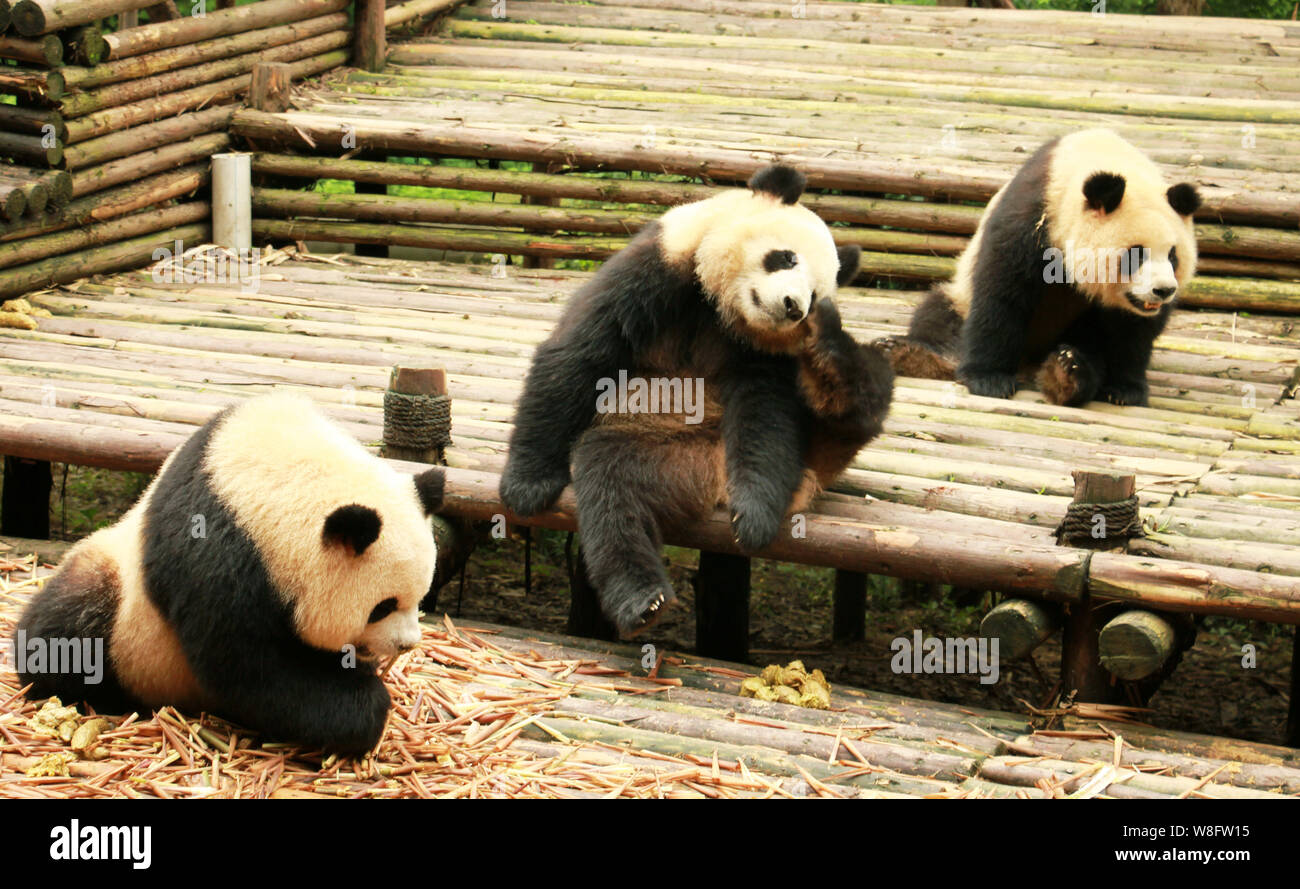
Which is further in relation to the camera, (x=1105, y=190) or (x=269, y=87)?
(x=269, y=87)

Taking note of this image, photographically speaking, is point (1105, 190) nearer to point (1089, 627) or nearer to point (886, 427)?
point (886, 427)

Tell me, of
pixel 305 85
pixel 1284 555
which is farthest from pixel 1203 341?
pixel 305 85

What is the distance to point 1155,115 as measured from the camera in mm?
9141

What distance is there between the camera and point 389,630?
3.48 metres

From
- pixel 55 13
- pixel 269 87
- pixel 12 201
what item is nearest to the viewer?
pixel 12 201

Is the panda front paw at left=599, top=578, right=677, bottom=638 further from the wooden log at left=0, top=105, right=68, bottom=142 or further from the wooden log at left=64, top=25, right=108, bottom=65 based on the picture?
the wooden log at left=64, top=25, right=108, bottom=65

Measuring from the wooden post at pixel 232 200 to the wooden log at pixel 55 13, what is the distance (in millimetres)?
1310

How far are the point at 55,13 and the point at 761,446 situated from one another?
5136 millimetres

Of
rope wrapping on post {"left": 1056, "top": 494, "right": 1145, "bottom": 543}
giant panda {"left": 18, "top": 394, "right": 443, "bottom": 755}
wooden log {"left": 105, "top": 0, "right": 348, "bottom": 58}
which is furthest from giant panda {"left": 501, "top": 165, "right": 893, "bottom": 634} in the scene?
wooden log {"left": 105, "top": 0, "right": 348, "bottom": 58}

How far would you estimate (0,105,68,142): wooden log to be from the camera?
24.5 feet

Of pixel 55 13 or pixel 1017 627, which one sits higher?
pixel 55 13

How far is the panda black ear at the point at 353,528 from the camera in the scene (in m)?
3.24

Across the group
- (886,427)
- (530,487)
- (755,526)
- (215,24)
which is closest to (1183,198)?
(886,427)

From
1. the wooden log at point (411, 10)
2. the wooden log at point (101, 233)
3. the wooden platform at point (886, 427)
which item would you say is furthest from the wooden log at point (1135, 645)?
the wooden log at point (411, 10)
